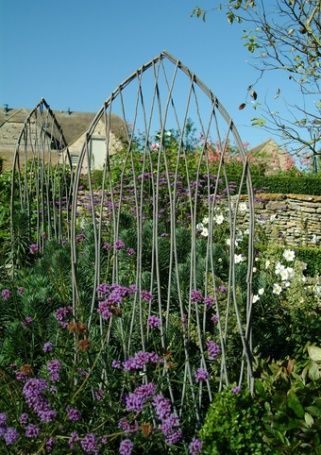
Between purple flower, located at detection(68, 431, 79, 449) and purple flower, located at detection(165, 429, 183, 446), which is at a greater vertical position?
purple flower, located at detection(68, 431, 79, 449)

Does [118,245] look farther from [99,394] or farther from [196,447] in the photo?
[196,447]

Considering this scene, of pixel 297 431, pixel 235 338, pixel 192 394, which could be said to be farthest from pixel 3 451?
pixel 235 338

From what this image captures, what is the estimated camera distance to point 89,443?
2.20m

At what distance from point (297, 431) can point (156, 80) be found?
1.77m

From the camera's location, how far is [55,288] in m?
3.88

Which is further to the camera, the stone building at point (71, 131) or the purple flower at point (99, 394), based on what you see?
the stone building at point (71, 131)

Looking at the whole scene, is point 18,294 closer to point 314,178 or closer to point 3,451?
point 3,451

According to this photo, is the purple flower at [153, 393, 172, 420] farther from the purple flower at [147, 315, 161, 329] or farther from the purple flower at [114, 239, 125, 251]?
the purple flower at [114, 239, 125, 251]

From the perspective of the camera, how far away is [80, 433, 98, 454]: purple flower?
2189 millimetres

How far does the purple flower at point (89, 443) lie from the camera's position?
2189mm

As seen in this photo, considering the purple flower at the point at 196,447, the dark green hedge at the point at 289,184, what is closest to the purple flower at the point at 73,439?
the purple flower at the point at 196,447

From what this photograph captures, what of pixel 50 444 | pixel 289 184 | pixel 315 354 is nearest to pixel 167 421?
pixel 50 444

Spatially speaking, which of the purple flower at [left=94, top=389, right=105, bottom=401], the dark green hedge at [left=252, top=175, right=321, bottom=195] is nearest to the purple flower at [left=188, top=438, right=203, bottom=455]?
the purple flower at [left=94, top=389, right=105, bottom=401]

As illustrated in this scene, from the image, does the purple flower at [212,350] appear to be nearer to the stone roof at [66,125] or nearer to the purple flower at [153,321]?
the purple flower at [153,321]
